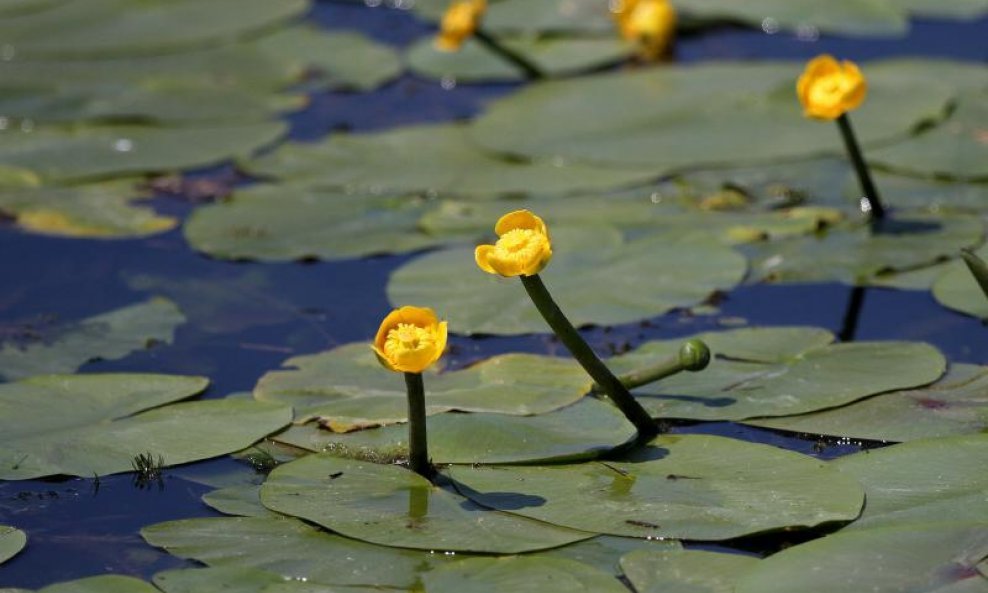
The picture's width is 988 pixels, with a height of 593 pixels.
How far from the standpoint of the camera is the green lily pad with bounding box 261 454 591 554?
2883mm

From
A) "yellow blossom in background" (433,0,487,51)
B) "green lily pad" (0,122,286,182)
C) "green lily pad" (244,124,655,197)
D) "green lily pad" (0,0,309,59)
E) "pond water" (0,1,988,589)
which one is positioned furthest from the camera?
"green lily pad" (0,0,309,59)

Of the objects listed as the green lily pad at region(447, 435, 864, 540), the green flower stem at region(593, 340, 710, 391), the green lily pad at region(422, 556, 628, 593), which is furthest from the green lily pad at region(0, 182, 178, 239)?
the green lily pad at region(422, 556, 628, 593)

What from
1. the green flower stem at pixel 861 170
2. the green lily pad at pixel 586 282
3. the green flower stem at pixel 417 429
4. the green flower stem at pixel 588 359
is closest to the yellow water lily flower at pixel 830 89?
the green flower stem at pixel 861 170

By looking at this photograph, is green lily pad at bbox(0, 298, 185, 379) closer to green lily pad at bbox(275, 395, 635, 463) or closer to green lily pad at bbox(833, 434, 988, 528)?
green lily pad at bbox(275, 395, 635, 463)

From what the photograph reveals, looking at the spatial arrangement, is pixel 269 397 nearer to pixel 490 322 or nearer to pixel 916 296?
pixel 490 322

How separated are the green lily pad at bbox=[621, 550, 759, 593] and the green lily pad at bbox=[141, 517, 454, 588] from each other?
359mm

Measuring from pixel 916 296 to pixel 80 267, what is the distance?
96.6 inches

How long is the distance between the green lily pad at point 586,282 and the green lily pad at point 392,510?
0.92 m

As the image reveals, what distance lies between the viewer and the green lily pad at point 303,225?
467 centimetres

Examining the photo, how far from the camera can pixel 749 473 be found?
3.06 metres

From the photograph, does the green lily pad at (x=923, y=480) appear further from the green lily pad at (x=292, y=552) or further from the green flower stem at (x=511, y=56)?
the green flower stem at (x=511, y=56)

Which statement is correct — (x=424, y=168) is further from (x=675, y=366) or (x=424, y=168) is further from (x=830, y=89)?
(x=675, y=366)

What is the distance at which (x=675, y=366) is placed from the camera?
3.32 meters

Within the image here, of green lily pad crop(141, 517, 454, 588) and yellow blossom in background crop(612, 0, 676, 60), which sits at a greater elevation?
yellow blossom in background crop(612, 0, 676, 60)
